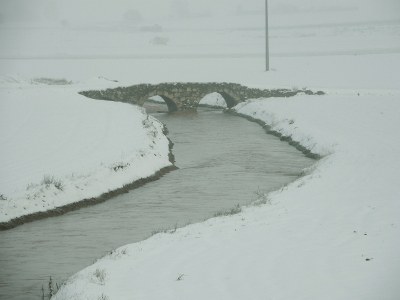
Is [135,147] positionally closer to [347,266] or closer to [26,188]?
[26,188]

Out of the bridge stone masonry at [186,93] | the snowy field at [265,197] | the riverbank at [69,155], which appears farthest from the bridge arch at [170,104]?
the riverbank at [69,155]

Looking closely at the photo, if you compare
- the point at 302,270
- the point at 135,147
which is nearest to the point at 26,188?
the point at 135,147

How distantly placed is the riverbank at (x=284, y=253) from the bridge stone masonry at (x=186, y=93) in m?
33.6

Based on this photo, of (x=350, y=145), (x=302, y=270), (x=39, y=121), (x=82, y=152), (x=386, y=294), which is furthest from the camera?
(x=39, y=121)

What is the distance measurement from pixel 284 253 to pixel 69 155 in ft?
53.1

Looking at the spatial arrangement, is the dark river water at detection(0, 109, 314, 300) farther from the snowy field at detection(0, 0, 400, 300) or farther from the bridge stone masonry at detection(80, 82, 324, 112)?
the bridge stone masonry at detection(80, 82, 324, 112)

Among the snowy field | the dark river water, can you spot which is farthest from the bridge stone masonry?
the dark river water

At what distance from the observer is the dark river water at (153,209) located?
1698 cm

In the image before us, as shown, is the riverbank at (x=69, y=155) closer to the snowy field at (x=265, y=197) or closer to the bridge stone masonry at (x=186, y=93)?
the snowy field at (x=265, y=197)

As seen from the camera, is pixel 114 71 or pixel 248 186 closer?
pixel 248 186

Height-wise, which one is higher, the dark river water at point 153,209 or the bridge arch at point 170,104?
the dark river water at point 153,209

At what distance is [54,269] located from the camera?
16.7 m

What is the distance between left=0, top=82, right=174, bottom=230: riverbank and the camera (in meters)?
23.0

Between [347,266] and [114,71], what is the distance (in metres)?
81.6
